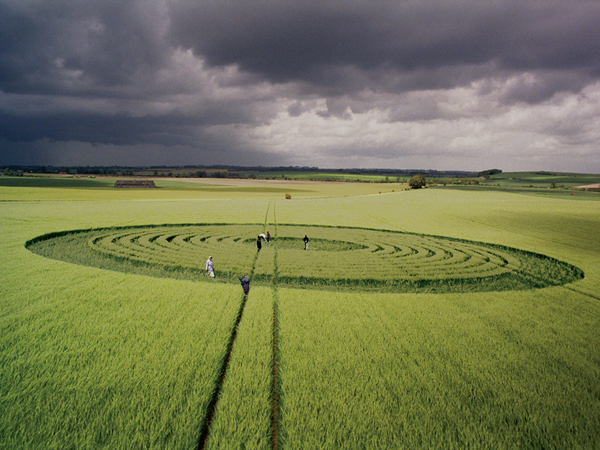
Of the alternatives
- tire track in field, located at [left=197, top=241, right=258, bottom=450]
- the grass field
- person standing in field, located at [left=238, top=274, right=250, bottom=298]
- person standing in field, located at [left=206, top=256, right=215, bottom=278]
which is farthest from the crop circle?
→ tire track in field, located at [left=197, top=241, right=258, bottom=450]

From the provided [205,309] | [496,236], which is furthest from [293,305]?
[496,236]

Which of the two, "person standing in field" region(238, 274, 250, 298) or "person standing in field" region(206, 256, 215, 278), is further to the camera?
"person standing in field" region(206, 256, 215, 278)

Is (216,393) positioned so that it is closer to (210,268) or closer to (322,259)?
(210,268)

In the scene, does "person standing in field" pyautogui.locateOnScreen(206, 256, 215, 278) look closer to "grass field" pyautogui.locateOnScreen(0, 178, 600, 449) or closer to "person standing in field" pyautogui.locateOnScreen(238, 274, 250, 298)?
"grass field" pyautogui.locateOnScreen(0, 178, 600, 449)

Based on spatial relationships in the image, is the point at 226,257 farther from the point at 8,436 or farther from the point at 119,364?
the point at 8,436

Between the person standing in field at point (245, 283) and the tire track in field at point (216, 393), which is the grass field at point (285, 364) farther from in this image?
the person standing in field at point (245, 283)

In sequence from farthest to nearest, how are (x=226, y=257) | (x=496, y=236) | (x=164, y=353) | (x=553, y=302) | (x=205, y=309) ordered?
(x=496, y=236)
(x=226, y=257)
(x=553, y=302)
(x=205, y=309)
(x=164, y=353)
